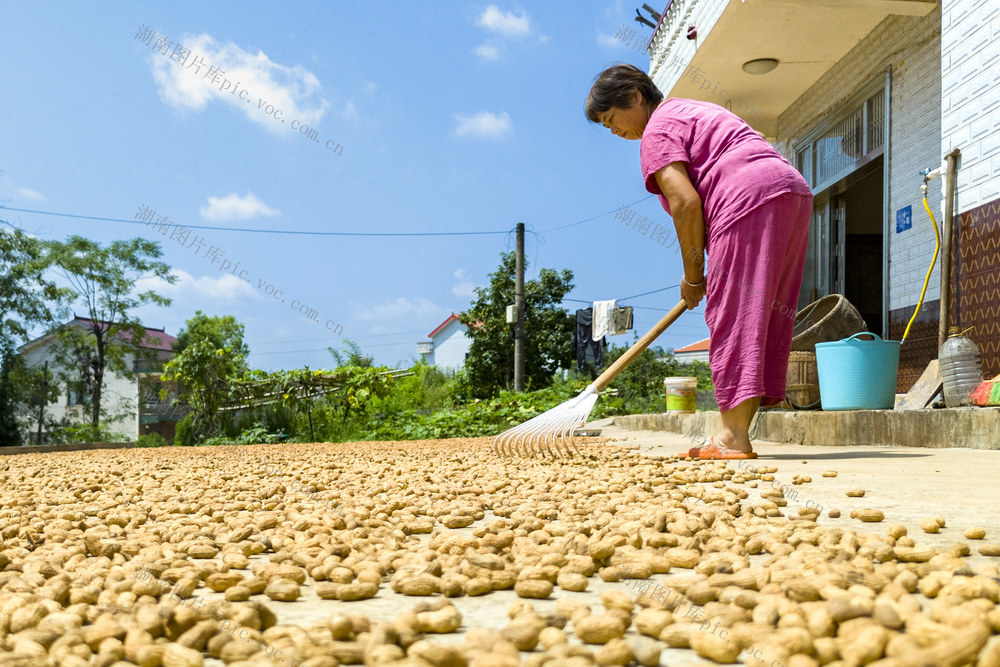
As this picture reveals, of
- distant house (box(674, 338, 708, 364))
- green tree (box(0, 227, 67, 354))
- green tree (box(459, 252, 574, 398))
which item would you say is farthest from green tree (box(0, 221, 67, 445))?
distant house (box(674, 338, 708, 364))

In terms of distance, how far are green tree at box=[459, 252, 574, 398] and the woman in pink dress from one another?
12.7 m

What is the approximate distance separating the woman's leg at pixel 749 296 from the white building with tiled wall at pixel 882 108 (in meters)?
1.59

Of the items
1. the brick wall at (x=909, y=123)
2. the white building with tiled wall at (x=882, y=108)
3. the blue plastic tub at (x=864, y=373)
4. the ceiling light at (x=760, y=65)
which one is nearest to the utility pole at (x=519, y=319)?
the white building with tiled wall at (x=882, y=108)

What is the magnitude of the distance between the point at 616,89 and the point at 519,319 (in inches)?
415

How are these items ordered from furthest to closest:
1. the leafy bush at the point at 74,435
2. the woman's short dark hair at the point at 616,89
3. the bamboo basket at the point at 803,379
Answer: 1. the leafy bush at the point at 74,435
2. the bamboo basket at the point at 803,379
3. the woman's short dark hair at the point at 616,89

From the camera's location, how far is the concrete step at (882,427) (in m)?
2.79

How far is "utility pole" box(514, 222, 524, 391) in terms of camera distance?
42.0 ft

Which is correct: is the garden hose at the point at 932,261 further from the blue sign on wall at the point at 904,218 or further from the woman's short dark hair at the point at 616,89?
the woman's short dark hair at the point at 616,89

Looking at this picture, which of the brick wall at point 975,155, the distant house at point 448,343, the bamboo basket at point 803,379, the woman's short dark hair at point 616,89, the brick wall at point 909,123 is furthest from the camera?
the distant house at point 448,343

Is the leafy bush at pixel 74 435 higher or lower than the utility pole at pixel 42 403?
lower

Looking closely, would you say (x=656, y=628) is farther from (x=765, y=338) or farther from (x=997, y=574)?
(x=765, y=338)

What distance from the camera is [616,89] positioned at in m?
2.70

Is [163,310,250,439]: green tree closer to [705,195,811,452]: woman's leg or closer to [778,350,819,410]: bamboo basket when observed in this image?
[778,350,819,410]: bamboo basket

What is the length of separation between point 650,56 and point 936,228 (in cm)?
442
